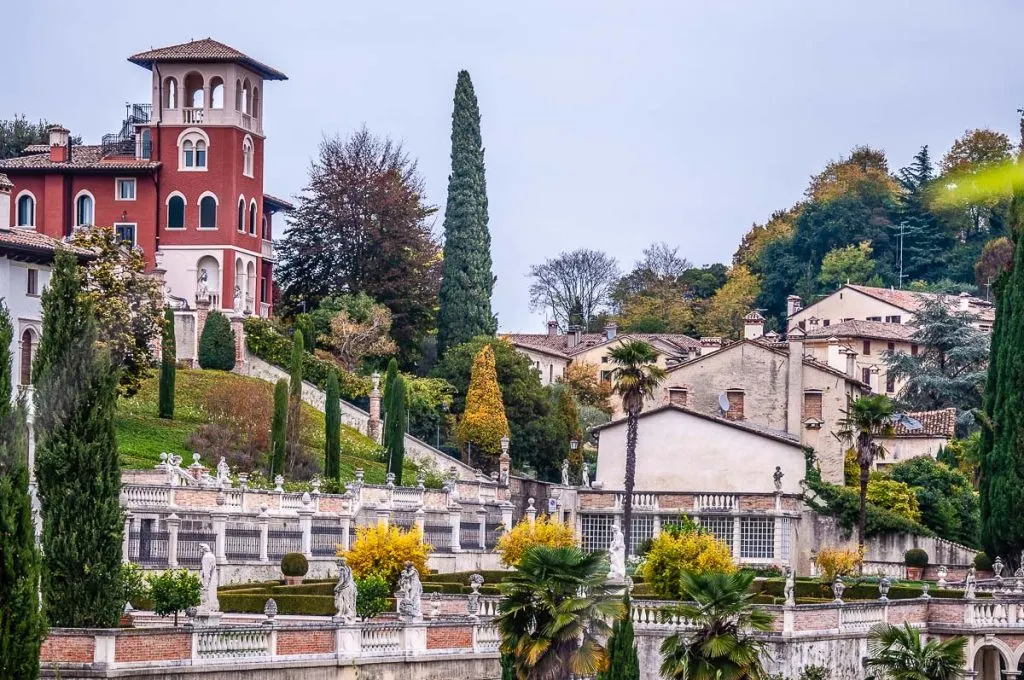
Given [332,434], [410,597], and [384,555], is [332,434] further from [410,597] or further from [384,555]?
[410,597]

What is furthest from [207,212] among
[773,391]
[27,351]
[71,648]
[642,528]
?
[71,648]

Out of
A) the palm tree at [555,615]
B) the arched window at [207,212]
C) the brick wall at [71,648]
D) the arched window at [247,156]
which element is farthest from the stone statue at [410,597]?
the arched window at [247,156]

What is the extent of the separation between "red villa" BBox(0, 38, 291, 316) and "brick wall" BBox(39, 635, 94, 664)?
58.1 m

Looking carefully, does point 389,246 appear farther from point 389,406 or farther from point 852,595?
point 852,595

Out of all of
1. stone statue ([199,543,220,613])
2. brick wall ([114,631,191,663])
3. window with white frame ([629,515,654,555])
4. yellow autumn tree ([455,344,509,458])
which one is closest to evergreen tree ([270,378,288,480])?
window with white frame ([629,515,654,555])

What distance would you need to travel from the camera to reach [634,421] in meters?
67.8

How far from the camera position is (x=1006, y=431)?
6128 cm

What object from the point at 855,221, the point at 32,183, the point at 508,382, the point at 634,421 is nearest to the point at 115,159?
the point at 32,183

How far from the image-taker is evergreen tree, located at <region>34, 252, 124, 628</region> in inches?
1454

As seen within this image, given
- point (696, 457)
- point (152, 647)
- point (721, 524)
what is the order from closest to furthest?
1. point (152, 647)
2. point (721, 524)
3. point (696, 457)

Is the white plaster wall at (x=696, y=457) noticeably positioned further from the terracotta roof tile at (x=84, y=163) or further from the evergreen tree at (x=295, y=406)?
the terracotta roof tile at (x=84, y=163)

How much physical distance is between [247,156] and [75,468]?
59849mm

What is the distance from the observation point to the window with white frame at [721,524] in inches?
2729

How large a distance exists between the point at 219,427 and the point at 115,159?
22.9m
